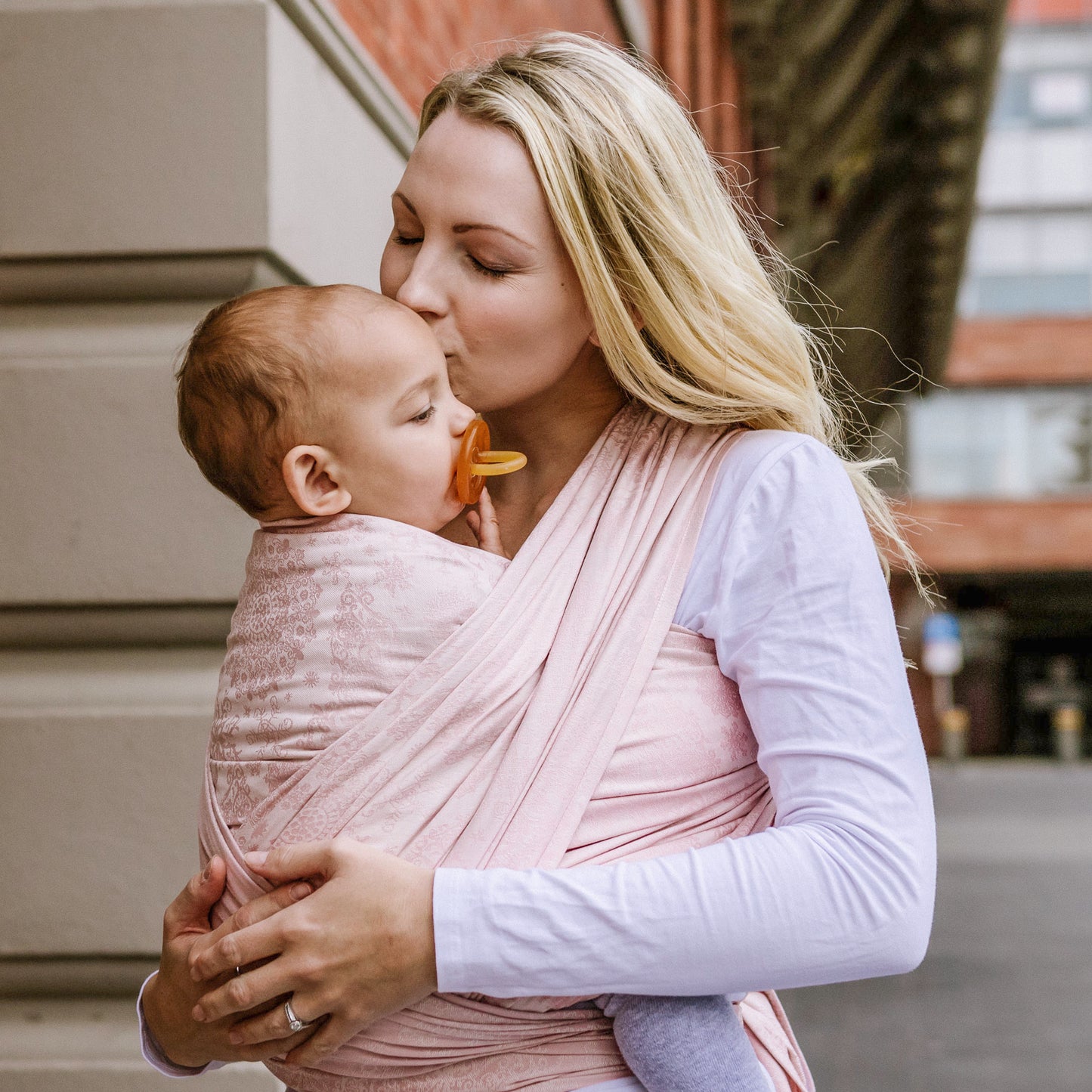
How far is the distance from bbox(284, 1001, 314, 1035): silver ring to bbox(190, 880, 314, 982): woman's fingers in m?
0.06

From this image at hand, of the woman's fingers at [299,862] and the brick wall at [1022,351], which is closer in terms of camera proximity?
the woman's fingers at [299,862]

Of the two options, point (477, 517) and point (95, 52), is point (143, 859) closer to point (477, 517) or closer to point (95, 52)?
point (477, 517)

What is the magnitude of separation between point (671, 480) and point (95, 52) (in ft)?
5.23

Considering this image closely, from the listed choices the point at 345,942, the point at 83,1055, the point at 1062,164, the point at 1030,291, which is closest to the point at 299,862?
the point at 345,942

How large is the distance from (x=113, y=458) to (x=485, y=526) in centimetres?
107

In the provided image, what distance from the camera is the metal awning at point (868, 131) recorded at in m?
10.6

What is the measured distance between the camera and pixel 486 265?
163 centimetres

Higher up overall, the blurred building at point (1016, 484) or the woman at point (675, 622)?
the woman at point (675, 622)

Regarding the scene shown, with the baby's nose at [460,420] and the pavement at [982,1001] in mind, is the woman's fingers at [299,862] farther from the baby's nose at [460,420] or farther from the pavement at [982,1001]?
the pavement at [982,1001]

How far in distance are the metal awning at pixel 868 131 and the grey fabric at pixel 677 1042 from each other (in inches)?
270

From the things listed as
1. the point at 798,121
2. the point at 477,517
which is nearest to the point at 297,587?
the point at 477,517

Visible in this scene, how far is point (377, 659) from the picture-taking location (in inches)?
55.1

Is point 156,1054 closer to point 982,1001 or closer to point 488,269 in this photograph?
point 488,269

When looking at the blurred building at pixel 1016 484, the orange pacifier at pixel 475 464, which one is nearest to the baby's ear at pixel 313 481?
the orange pacifier at pixel 475 464
